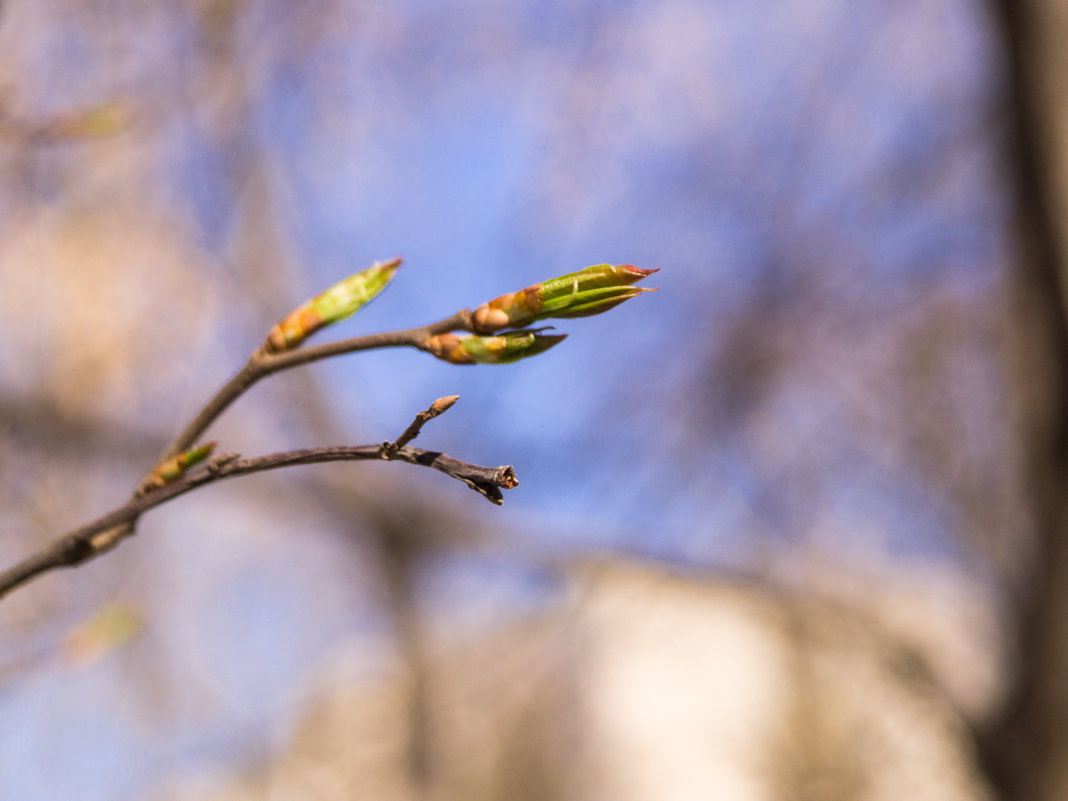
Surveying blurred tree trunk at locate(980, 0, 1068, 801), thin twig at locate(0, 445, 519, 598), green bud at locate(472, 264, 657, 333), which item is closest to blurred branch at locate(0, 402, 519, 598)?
thin twig at locate(0, 445, 519, 598)

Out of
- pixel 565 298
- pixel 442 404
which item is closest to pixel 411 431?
pixel 442 404

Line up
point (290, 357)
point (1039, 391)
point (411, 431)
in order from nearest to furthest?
1. point (411, 431)
2. point (290, 357)
3. point (1039, 391)

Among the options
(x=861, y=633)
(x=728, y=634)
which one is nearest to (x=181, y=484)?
(x=861, y=633)

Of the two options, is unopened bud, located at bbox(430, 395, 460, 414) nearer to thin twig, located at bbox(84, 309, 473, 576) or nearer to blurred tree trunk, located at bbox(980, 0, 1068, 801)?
thin twig, located at bbox(84, 309, 473, 576)

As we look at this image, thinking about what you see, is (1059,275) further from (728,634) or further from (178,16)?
(728,634)

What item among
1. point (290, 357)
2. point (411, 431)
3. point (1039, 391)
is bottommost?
point (411, 431)

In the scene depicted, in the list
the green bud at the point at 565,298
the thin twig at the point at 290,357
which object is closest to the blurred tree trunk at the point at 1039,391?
the green bud at the point at 565,298

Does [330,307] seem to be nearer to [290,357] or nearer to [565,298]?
[290,357]
